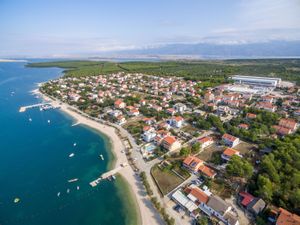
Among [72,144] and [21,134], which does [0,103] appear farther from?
[72,144]

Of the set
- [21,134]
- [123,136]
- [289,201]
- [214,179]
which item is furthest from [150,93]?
[289,201]

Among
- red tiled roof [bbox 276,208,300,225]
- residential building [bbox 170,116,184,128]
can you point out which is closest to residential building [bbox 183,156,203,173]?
red tiled roof [bbox 276,208,300,225]

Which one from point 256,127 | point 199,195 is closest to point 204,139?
point 256,127

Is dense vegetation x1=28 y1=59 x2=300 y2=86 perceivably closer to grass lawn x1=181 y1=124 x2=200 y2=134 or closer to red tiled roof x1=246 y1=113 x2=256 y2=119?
red tiled roof x1=246 y1=113 x2=256 y2=119

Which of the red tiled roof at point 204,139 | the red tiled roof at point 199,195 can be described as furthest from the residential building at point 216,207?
the red tiled roof at point 204,139

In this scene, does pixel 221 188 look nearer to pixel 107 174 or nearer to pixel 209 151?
pixel 209 151
